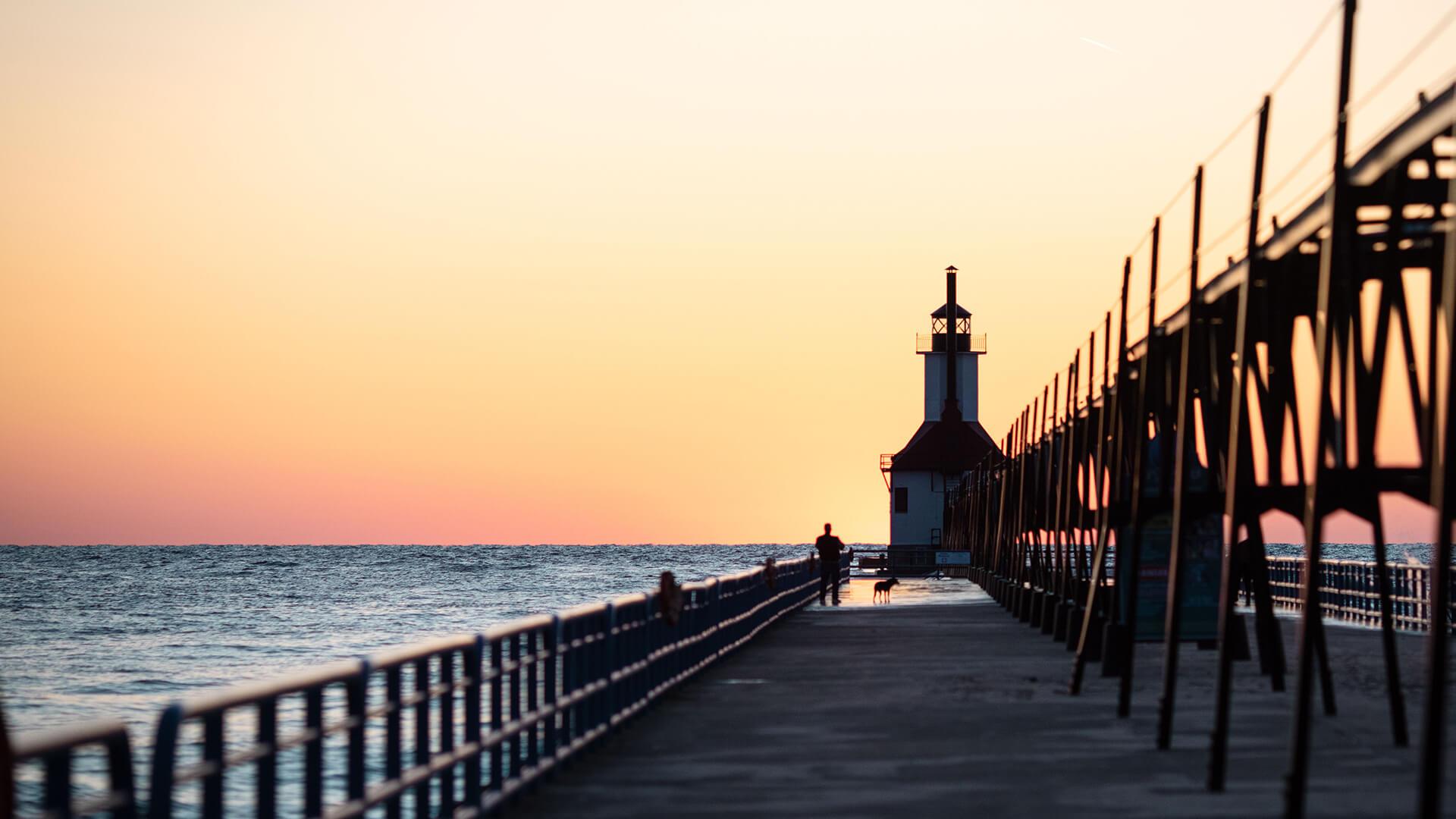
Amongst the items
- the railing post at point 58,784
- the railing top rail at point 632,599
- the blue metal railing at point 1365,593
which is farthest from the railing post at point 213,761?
→ the blue metal railing at point 1365,593

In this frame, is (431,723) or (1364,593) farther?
(1364,593)

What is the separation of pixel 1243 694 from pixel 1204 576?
5.70 ft

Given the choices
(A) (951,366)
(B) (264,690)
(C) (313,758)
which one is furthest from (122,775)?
(A) (951,366)

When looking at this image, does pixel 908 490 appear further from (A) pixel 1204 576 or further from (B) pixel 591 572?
(A) pixel 1204 576

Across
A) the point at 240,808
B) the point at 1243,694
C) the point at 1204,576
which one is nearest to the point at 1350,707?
the point at 1243,694

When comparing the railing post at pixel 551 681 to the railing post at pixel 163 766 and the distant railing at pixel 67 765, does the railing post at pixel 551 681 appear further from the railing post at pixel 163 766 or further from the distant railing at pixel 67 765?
the distant railing at pixel 67 765

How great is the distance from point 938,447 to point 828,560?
54.4 meters

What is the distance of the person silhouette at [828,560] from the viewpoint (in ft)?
144

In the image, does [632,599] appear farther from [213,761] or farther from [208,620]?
[208,620]

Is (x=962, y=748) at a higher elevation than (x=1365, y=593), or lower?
lower

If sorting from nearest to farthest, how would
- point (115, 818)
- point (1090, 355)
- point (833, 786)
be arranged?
point (115, 818) → point (833, 786) → point (1090, 355)

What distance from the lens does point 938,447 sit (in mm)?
99062

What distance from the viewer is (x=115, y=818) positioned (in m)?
6.16

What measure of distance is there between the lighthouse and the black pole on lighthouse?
4cm
